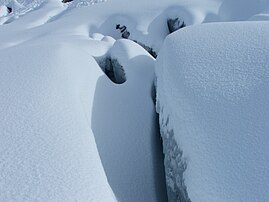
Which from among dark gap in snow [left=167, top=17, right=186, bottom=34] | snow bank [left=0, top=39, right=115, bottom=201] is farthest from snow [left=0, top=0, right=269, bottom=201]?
dark gap in snow [left=167, top=17, right=186, bottom=34]

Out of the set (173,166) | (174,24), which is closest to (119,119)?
(173,166)

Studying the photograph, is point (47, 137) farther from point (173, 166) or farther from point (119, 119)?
point (119, 119)

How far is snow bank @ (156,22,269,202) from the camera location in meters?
1.66

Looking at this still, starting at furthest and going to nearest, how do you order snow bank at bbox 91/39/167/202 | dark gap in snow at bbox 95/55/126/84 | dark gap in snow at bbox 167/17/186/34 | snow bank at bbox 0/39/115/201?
dark gap in snow at bbox 167/17/186/34
dark gap in snow at bbox 95/55/126/84
snow bank at bbox 91/39/167/202
snow bank at bbox 0/39/115/201

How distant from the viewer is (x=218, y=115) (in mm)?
1953

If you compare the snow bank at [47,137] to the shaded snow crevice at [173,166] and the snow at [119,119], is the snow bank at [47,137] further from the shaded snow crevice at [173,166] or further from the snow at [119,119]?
the shaded snow crevice at [173,166]

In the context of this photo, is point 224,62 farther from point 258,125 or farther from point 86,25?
point 86,25

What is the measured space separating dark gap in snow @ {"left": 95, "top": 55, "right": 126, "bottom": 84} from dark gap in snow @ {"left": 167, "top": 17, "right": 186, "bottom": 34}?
3052 millimetres

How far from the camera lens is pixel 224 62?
2350 millimetres

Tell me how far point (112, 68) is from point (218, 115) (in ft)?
7.77

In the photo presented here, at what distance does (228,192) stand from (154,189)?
859 millimetres

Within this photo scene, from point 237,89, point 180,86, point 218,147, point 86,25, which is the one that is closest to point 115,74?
point 180,86

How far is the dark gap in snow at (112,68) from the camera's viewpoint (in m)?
3.85

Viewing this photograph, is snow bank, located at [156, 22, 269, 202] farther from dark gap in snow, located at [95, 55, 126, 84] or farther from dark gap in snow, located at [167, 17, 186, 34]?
dark gap in snow, located at [167, 17, 186, 34]
